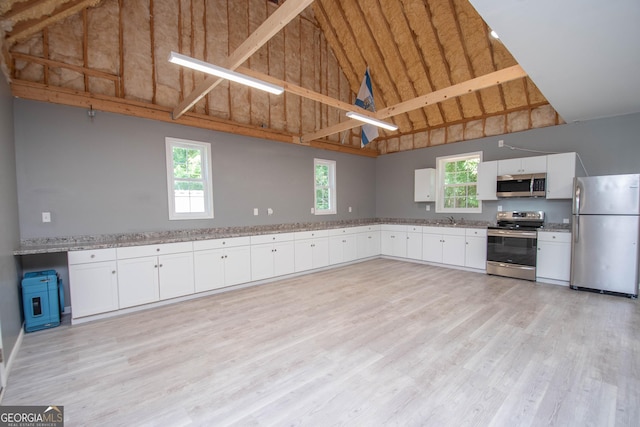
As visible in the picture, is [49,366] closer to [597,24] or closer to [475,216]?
[597,24]

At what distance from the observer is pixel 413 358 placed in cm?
260

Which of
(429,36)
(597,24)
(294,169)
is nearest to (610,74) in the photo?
(597,24)

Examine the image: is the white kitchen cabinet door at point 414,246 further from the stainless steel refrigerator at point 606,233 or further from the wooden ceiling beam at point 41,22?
the wooden ceiling beam at point 41,22

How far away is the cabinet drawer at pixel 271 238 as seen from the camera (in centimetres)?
502

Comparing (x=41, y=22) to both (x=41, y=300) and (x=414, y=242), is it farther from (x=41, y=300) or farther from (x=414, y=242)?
(x=414, y=242)

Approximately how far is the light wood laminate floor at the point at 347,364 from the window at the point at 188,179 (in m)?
1.65

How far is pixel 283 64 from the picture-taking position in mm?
6020

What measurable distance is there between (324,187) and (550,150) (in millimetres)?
4739

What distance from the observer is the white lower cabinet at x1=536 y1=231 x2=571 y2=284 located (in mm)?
4797

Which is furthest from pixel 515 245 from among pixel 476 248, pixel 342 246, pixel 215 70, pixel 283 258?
pixel 215 70

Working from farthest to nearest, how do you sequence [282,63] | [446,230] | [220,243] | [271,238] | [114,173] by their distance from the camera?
[446,230] < [282,63] < [271,238] < [220,243] < [114,173]

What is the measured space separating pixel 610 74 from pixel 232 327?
5512 millimetres

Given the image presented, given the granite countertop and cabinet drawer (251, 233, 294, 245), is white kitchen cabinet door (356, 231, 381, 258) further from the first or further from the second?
cabinet drawer (251, 233, 294, 245)

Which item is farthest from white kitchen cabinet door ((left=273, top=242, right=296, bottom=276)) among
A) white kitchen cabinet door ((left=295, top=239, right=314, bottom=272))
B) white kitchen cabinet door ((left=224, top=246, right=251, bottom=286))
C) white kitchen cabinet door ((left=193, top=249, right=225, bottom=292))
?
white kitchen cabinet door ((left=193, top=249, right=225, bottom=292))
